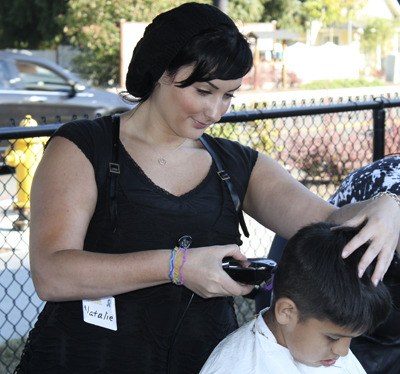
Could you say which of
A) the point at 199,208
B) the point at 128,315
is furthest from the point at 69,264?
the point at 199,208

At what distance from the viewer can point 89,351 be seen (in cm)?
224

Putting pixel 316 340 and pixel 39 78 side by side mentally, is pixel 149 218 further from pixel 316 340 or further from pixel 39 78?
pixel 39 78

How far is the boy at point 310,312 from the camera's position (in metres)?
2.04

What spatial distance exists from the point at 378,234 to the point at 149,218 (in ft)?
1.99

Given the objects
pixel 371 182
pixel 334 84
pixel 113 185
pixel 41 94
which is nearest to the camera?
pixel 113 185

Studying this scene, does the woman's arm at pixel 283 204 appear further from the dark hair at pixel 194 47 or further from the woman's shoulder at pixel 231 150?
the dark hair at pixel 194 47

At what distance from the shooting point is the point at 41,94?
1228 cm

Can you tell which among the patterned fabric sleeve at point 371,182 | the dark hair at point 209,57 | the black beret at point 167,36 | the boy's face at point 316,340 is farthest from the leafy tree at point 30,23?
the boy's face at point 316,340

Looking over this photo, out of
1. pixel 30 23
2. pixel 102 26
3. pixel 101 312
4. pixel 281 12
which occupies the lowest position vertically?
pixel 30 23

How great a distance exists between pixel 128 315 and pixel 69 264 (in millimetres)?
274

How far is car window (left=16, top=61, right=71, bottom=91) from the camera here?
12.3 metres

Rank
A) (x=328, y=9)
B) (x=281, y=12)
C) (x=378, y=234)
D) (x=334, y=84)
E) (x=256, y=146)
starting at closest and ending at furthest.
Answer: (x=378, y=234) → (x=256, y=146) → (x=334, y=84) → (x=281, y=12) → (x=328, y=9)

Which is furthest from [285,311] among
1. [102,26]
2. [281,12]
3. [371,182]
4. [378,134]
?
[281,12]

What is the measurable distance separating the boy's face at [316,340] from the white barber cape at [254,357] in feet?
0.13
